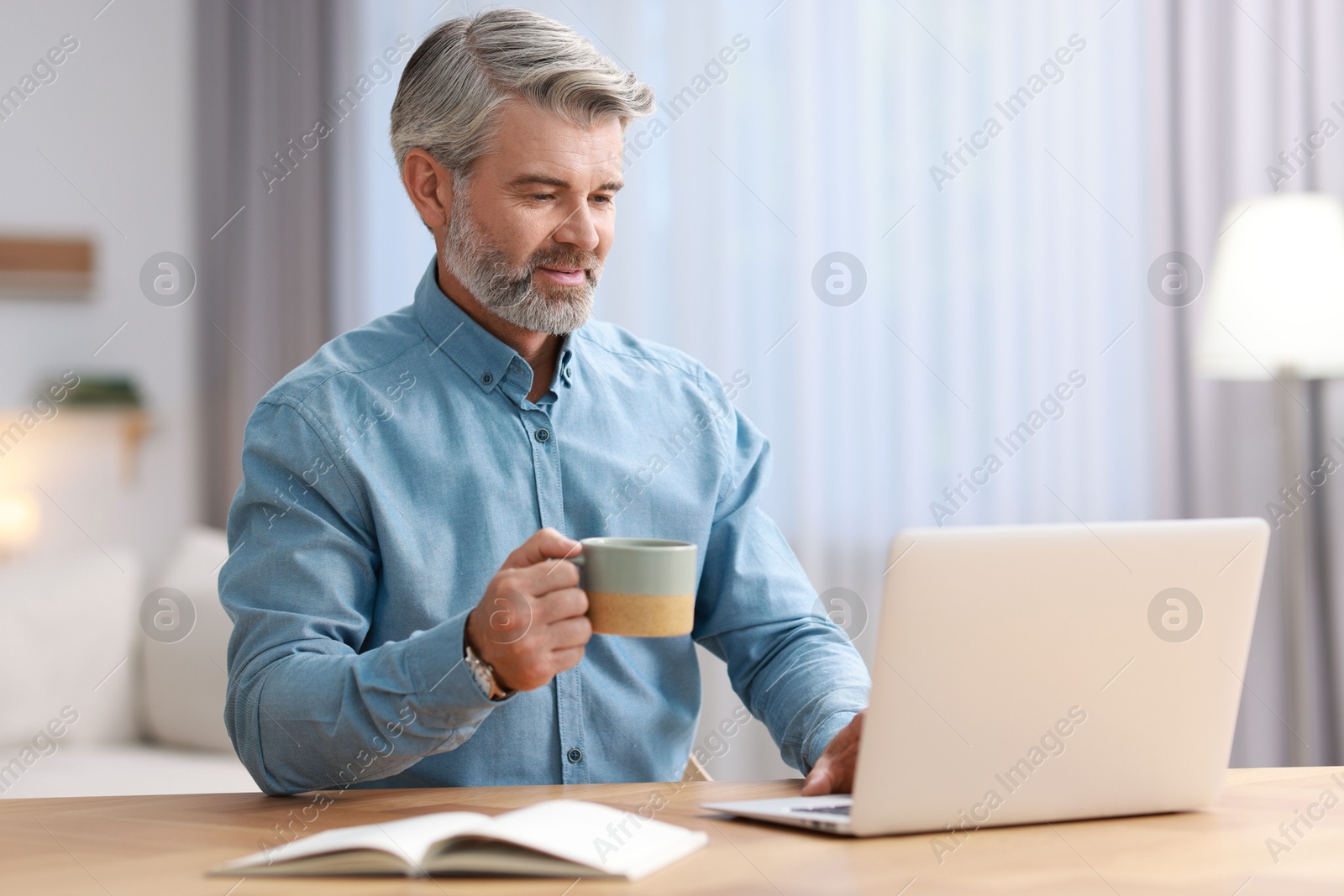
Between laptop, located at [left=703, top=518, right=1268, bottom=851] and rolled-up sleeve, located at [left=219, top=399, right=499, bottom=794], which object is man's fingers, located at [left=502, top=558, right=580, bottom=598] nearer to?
rolled-up sleeve, located at [left=219, top=399, right=499, bottom=794]

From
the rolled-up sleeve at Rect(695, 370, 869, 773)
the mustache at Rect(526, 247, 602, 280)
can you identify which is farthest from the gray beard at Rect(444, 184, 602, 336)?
the rolled-up sleeve at Rect(695, 370, 869, 773)

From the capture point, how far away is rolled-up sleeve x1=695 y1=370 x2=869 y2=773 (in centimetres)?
132

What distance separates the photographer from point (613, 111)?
1.44 meters

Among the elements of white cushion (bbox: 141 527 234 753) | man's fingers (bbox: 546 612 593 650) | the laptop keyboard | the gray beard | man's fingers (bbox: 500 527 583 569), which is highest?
the gray beard

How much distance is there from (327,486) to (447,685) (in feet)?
1.12

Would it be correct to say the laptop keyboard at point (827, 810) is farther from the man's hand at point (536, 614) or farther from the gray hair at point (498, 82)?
the gray hair at point (498, 82)

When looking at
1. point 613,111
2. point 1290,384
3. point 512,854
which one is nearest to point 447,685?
point 512,854

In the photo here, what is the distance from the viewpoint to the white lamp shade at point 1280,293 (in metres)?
2.39

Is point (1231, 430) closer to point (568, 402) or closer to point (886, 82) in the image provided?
point (886, 82)

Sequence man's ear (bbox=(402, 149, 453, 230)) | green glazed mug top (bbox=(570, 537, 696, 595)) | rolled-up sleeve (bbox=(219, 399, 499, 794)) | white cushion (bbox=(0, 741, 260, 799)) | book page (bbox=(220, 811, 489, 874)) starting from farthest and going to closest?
1. white cushion (bbox=(0, 741, 260, 799))
2. man's ear (bbox=(402, 149, 453, 230))
3. rolled-up sleeve (bbox=(219, 399, 499, 794))
4. green glazed mug top (bbox=(570, 537, 696, 595))
5. book page (bbox=(220, 811, 489, 874))

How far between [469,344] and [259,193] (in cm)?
221

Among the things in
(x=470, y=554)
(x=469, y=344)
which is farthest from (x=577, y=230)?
(x=470, y=554)

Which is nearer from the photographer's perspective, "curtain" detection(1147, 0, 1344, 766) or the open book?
the open book

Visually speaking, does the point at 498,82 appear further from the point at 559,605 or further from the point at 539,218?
the point at 559,605
